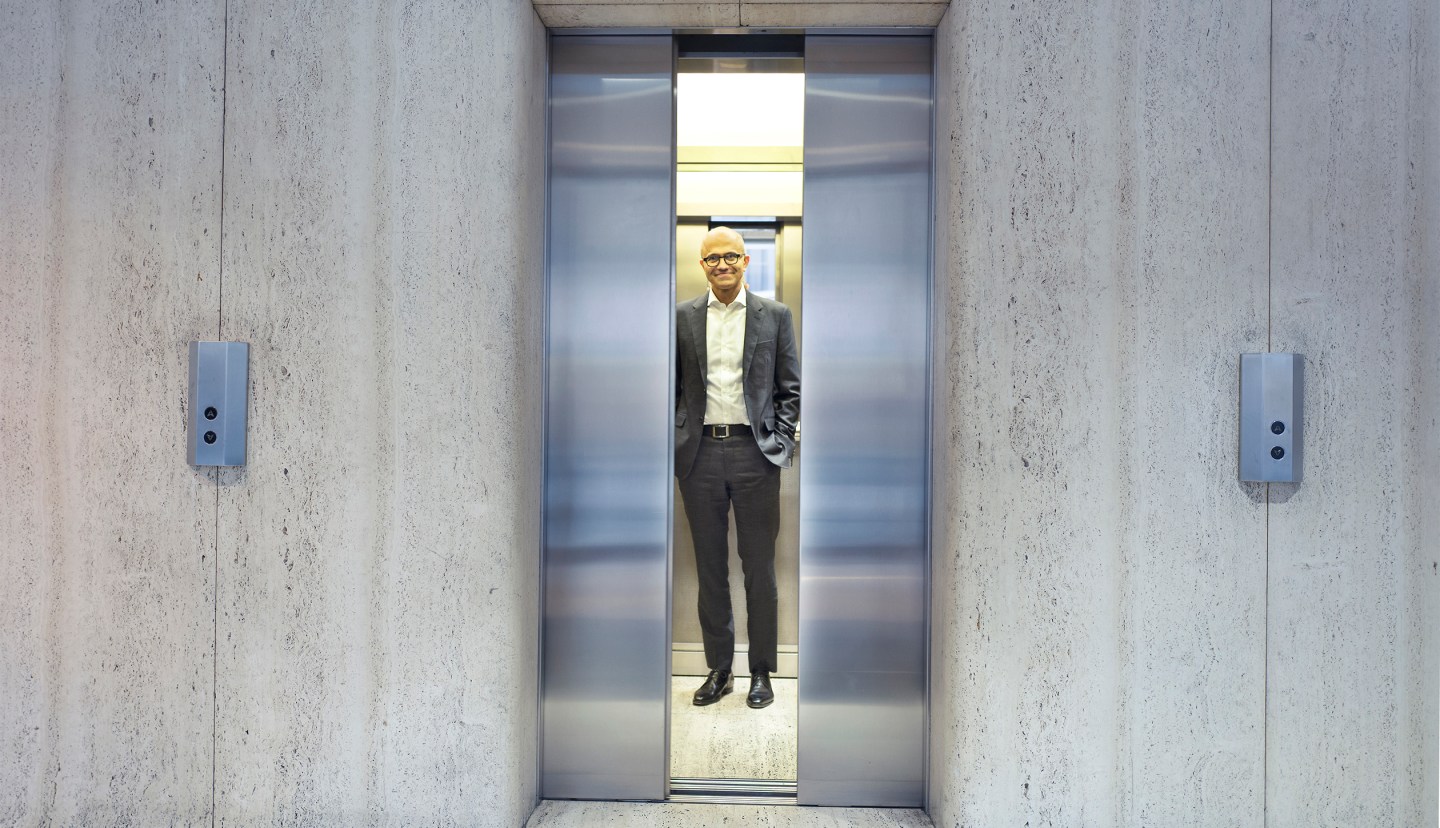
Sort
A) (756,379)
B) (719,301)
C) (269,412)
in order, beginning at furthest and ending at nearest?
(719,301) → (756,379) → (269,412)

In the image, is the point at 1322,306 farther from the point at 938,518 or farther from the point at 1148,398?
the point at 938,518

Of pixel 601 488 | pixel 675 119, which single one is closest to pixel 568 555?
pixel 601 488

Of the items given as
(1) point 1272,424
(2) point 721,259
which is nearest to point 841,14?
(2) point 721,259

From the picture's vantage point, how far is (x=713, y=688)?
3496 millimetres

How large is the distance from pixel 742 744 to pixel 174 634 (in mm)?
2002

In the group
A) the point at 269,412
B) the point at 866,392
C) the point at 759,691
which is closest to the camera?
the point at 269,412

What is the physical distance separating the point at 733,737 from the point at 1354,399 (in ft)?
7.98

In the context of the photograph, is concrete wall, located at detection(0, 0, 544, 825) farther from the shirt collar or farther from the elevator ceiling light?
the elevator ceiling light

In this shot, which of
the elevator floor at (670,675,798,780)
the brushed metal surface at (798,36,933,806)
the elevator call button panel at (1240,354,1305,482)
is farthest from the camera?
the elevator floor at (670,675,798,780)

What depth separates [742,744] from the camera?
308 centimetres

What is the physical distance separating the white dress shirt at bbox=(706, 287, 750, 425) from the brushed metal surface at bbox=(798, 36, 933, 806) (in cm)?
56

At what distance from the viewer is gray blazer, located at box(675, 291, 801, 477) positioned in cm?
311

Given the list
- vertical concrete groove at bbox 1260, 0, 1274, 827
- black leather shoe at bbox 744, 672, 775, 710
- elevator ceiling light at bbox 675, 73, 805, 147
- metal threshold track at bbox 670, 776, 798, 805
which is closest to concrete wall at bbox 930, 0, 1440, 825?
vertical concrete groove at bbox 1260, 0, 1274, 827

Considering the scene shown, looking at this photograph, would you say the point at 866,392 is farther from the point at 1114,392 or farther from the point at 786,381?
the point at 1114,392
